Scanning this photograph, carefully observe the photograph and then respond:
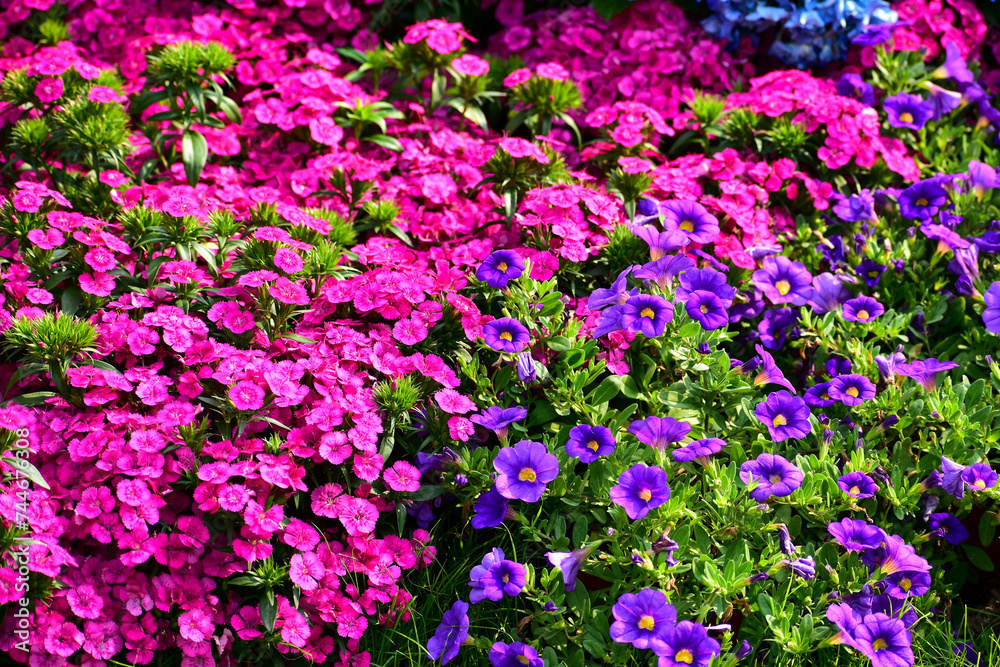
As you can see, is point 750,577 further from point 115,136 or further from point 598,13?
point 598,13

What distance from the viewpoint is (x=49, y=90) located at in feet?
8.70

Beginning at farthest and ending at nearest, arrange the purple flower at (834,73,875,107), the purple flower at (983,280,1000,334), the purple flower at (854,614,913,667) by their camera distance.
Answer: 1. the purple flower at (834,73,875,107)
2. the purple flower at (983,280,1000,334)
3. the purple flower at (854,614,913,667)

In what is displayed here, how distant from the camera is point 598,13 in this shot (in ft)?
11.8

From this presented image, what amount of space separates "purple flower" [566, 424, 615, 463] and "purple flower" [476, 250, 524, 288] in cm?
47

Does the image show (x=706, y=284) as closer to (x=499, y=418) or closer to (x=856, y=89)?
(x=499, y=418)

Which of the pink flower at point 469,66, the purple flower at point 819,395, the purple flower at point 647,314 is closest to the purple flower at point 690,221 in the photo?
the purple flower at point 647,314

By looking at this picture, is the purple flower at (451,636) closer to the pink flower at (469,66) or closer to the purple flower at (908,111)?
the pink flower at (469,66)

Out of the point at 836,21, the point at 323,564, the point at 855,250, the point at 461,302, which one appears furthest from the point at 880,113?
the point at 323,564

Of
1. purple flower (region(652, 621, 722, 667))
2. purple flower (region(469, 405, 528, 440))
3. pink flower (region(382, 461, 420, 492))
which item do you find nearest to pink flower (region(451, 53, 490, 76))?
purple flower (region(469, 405, 528, 440))

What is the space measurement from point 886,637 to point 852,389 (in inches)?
25.8

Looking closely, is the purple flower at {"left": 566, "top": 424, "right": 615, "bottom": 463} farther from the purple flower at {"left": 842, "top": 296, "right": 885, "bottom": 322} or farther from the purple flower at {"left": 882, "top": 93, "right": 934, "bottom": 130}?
the purple flower at {"left": 882, "top": 93, "right": 934, "bottom": 130}

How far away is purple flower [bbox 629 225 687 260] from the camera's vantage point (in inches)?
90.0

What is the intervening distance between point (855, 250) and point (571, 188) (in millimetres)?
1009

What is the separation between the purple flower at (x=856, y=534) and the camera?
6.21 ft
